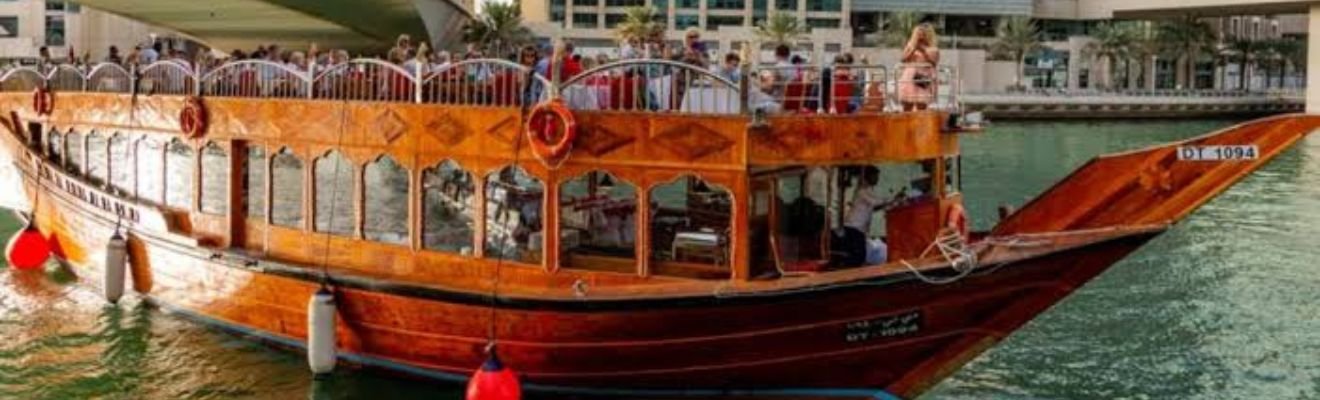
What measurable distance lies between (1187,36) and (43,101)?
84582mm

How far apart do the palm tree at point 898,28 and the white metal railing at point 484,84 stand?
7662 cm

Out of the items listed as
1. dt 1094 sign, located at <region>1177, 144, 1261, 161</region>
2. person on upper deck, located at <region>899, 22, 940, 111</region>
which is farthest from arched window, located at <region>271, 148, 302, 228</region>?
dt 1094 sign, located at <region>1177, 144, 1261, 161</region>

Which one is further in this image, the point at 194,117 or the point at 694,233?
the point at 194,117

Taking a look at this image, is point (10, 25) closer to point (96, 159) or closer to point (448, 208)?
point (96, 159)

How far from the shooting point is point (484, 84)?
1065 cm

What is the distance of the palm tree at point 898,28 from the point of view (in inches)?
3511

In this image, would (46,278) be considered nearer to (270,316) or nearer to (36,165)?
(36,165)

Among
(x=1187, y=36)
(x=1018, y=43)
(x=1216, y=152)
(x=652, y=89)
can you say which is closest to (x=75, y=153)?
(x=652, y=89)

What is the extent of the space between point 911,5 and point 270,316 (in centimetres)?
9418

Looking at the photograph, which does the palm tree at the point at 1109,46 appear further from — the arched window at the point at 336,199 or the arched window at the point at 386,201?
the arched window at the point at 386,201

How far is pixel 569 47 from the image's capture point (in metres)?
11.3

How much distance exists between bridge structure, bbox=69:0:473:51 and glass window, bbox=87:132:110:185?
17937 mm

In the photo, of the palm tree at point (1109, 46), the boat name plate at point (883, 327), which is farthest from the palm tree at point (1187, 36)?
the boat name plate at point (883, 327)

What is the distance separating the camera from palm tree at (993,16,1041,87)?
304 ft
